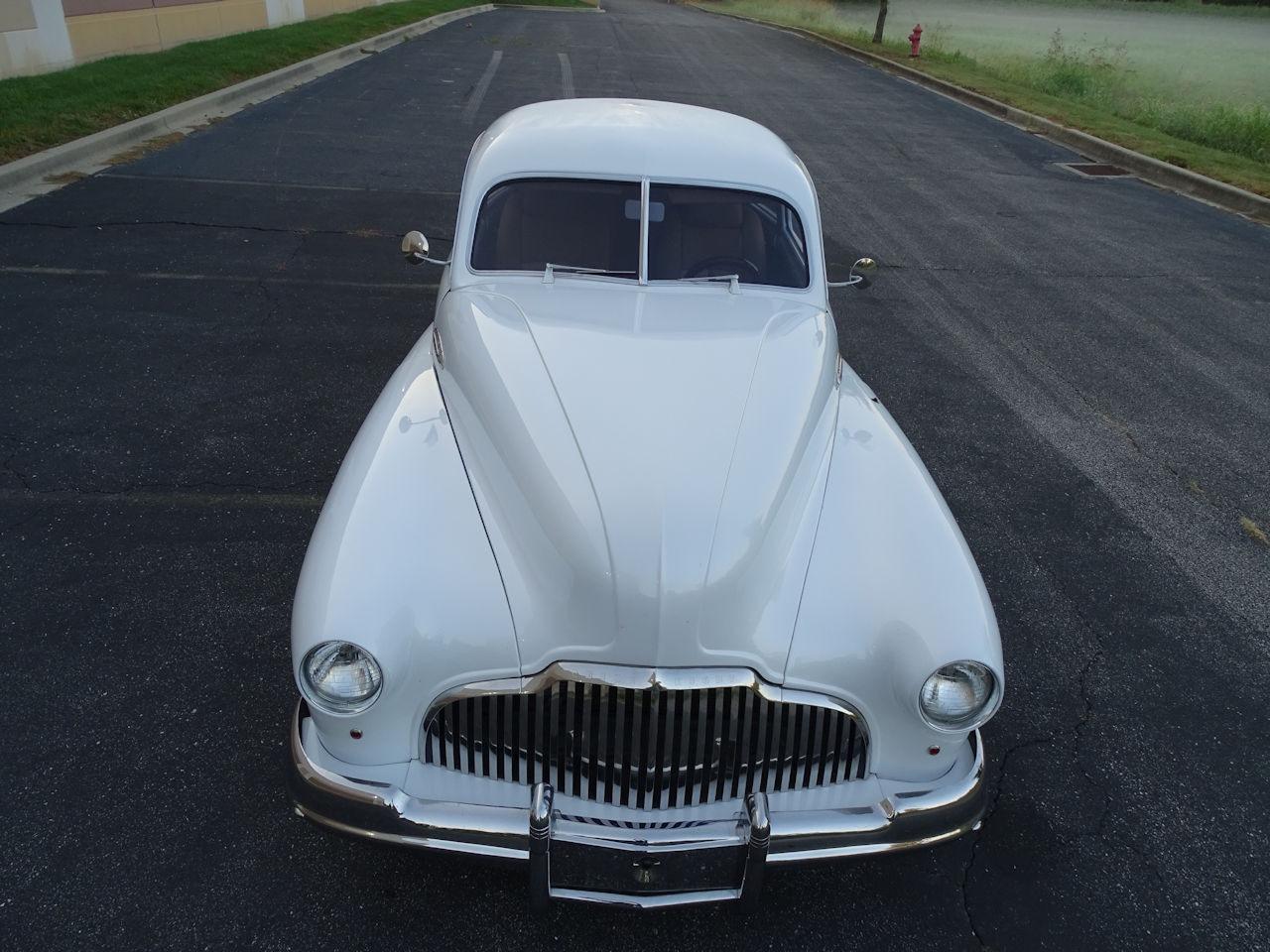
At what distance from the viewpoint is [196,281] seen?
7023mm

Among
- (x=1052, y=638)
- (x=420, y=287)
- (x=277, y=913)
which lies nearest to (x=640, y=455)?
(x=277, y=913)

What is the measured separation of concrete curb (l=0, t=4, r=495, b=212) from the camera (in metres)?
8.67

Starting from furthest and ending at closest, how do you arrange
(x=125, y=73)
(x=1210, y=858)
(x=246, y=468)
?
(x=125, y=73) < (x=246, y=468) < (x=1210, y=858)

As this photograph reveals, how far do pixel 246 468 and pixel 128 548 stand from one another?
31.3 inches

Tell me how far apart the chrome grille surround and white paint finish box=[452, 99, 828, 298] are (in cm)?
208

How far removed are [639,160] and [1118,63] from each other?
92.8 ft

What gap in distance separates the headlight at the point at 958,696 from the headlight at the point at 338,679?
1475 millimetres

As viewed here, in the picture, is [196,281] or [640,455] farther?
[196,281]

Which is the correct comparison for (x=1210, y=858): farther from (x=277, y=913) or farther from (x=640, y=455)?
(x=277, y=913)

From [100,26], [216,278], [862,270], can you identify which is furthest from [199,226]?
[100,26]

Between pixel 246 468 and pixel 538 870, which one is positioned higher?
pixel 538 870

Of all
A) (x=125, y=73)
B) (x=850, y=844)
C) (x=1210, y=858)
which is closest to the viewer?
(x=850, y=844)

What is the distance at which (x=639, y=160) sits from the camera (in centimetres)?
414

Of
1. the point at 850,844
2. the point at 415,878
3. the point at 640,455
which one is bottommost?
the point at 415,878
